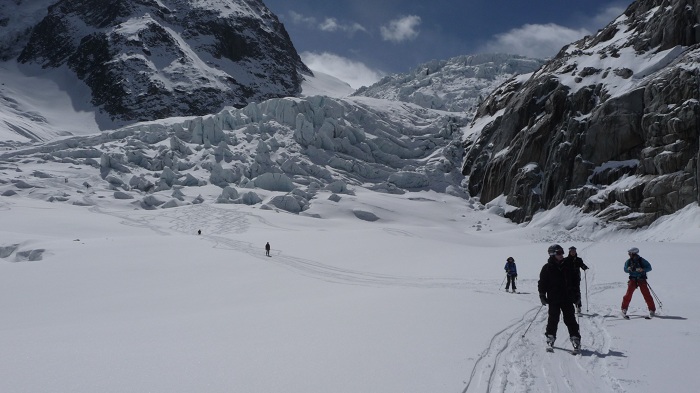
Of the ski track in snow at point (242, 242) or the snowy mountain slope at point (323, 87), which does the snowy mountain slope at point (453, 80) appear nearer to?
the snowy mountain slope at point (323, 87)

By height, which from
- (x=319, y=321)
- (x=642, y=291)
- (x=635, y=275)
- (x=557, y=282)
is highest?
(x=635, y=275)

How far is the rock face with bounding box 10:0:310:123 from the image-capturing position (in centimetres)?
14050

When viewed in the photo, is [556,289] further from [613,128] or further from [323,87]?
[323,87]

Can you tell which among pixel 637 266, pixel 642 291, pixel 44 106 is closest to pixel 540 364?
pixel 642 291

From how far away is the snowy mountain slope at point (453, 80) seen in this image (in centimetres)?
10162

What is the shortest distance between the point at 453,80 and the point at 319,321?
359 feet

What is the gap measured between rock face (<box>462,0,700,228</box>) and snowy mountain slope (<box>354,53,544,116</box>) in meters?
34.6

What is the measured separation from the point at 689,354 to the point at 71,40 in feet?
629

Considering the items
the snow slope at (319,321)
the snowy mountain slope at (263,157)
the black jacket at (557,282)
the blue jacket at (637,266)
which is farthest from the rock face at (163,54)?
the black jacket at (557,282)

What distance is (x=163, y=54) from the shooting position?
5984 inches

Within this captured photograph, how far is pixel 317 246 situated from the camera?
108 feet

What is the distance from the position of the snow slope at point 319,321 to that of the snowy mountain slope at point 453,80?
7126 cm

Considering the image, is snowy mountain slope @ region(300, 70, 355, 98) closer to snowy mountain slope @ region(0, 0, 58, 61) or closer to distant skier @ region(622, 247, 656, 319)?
snowy mountain slope @ region(0, 0, 58, 61)

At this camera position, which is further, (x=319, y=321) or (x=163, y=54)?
(x=163, y=54)
